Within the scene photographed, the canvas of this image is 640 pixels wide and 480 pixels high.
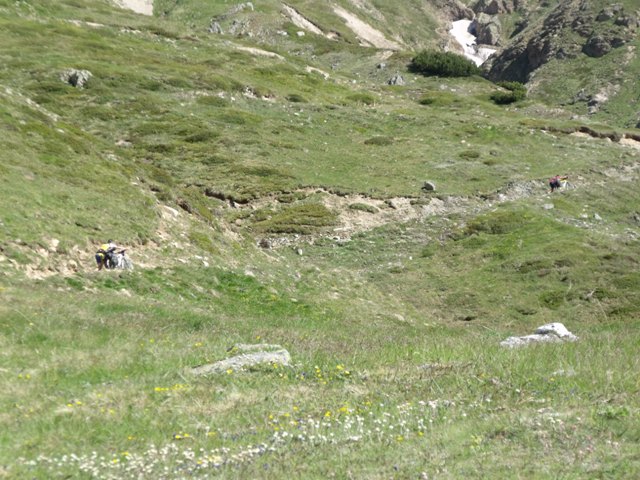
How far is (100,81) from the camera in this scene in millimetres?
70000

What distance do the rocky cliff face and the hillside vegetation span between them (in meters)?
86.9

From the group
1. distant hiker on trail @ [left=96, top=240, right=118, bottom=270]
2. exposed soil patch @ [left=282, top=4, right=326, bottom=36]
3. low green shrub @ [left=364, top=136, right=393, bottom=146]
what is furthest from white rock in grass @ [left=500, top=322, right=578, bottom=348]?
exposed soil patch @ [left=282, top=4, right=326, bottom=36]

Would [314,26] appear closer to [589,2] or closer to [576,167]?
[589,2]

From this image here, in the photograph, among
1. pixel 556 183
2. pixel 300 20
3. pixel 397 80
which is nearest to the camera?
pixel 556 183

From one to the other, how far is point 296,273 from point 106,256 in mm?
13017

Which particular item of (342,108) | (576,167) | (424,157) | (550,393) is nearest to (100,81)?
(342,108)

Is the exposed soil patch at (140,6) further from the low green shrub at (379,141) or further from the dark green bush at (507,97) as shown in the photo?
the low green shrub at (379,141)

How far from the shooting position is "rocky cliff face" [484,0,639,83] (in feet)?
548

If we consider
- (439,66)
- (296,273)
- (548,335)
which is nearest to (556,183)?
(296,273)

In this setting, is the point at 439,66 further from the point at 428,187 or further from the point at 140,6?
the point at 140,6

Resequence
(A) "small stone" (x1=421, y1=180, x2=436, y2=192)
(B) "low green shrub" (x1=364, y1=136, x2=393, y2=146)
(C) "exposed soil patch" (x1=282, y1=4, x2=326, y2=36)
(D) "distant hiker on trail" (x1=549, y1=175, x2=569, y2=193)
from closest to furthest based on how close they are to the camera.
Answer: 1. (A) "small stone" (x1=421, y1=180, x2=436, y2=192)
2. (D) "distant hiker on trail" (x1=549, y1=175, x2=569, y2=193)
3. (B) "low green shrub" (x1=364, y1=136, x2=393, y2=146)
4. (C) "exposed soil patch" (x1=282, y1=4, x2=326, y2=36)

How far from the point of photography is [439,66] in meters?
126

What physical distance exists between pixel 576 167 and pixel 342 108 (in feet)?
103

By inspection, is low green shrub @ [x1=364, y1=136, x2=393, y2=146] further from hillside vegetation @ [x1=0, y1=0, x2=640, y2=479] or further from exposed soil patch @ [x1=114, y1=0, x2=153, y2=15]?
exposed soil patch @ [x1=114, y1=0, x2=153, y2=15]
